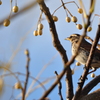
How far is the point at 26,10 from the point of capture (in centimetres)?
80

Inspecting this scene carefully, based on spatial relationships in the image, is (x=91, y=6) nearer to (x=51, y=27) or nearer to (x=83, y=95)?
(x=51, y=27)

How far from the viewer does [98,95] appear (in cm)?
364

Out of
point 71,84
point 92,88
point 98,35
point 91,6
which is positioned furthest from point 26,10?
point 92,88

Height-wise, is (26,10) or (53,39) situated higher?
(26,10)

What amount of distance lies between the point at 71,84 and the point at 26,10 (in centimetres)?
255

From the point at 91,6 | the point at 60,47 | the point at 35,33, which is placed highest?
the point at 91,6

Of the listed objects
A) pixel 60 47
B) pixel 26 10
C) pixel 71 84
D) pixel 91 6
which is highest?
pixel 26 10

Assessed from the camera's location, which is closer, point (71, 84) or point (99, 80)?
point (71, 84)

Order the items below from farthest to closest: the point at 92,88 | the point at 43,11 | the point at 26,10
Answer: the point at 92,88 → the point at 43,11 → the point at 26,10

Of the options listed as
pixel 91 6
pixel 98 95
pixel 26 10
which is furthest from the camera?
pixel 98 95

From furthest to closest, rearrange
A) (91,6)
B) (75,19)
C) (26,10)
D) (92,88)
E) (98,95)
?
(92,88) → (98,95) → (75,19) → (91,6) → (26,10)

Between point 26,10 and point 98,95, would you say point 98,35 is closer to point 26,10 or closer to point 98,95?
point 26,10

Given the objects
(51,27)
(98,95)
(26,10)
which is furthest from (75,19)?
(26,10)

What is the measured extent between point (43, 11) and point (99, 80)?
1730mm
